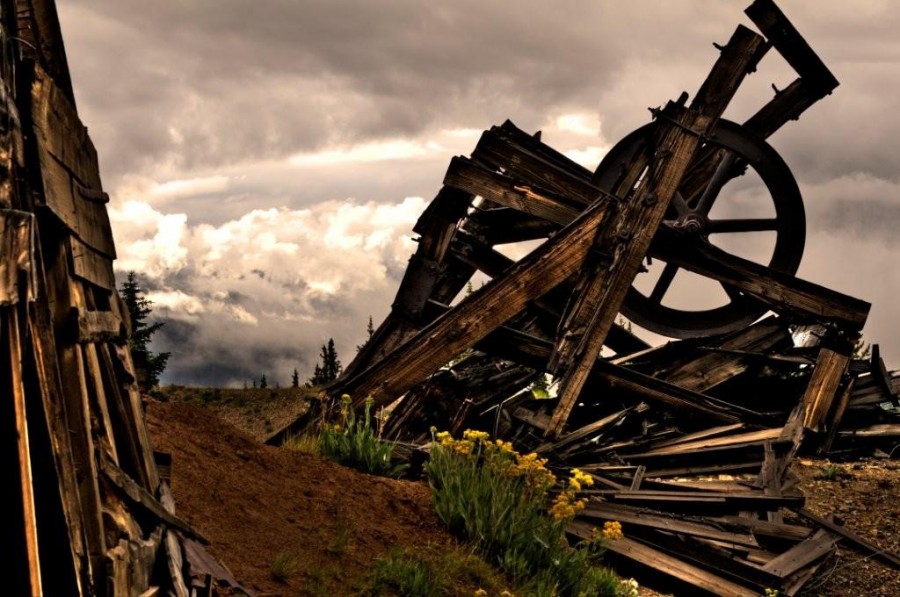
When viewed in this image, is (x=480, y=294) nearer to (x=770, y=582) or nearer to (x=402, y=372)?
(x=402, y=372)

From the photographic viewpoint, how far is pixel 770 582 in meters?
6.92

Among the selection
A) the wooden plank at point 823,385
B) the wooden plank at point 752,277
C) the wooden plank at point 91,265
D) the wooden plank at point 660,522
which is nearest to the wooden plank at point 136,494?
the wooden plank at point 91,265

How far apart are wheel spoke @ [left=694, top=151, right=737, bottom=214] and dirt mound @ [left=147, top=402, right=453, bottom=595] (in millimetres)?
5081

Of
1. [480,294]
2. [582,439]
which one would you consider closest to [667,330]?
[582,439]

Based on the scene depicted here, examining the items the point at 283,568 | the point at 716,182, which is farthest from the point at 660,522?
the point at 716,182

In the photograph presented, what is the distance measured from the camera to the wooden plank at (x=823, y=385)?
10.1 m

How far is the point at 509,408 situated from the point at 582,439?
0.82 meters

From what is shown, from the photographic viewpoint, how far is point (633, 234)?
31.6 ft

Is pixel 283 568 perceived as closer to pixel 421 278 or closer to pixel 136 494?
pixel 136 494

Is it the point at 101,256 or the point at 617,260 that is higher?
the point at 617,260

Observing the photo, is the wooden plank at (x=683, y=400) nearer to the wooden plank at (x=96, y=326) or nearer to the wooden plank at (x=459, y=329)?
the wooden plank at (x=459, y=329)

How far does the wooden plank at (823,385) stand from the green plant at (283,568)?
657cm

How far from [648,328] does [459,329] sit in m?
3.01

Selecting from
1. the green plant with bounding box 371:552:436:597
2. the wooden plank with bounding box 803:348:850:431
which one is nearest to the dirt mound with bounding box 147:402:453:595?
the green plant with bounding box 371:552:436:597
